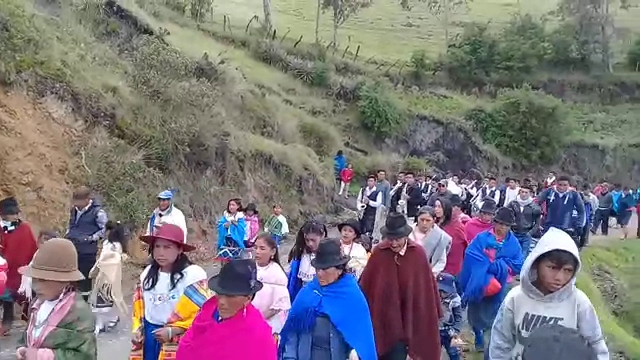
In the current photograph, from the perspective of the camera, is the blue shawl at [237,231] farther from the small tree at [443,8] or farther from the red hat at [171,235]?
the small tree at [443,8]

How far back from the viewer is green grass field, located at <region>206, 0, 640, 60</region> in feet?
176

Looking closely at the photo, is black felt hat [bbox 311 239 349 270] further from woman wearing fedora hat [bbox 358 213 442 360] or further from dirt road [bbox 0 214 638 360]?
dirt road [bbox 0 214 638 360]

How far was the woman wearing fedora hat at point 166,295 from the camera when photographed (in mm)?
5473

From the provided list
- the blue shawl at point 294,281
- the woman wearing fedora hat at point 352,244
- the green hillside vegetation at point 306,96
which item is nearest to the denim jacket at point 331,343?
the blue shawl at point 294,281

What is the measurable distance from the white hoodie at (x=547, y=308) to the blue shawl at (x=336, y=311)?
1372mm

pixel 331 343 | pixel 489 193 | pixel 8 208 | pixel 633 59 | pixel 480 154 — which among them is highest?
pixel 331 343

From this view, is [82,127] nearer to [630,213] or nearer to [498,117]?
[630,213]

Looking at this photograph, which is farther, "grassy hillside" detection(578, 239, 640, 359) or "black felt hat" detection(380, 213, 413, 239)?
"grassy hillside" detection(578, 239, 640, 359)

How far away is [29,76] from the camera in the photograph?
15.7 metres

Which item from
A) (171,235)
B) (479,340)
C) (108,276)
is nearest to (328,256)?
(171,235)

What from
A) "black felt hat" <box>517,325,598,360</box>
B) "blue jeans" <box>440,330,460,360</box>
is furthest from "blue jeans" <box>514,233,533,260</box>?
"black felt hat" <box>517,325,598,360</box>

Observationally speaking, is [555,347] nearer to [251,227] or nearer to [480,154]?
[251,227]

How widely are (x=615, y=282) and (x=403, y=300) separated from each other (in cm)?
1225

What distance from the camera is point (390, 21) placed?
211 ft
